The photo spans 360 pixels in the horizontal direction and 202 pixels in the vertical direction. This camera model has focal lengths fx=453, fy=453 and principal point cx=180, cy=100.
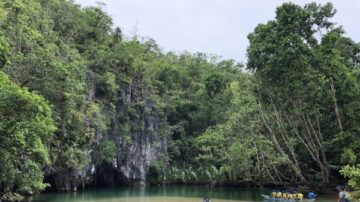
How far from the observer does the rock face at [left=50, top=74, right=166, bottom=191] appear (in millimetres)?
38188

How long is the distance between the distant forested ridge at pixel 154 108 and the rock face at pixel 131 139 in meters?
0.11

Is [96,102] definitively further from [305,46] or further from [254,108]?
[305,46]

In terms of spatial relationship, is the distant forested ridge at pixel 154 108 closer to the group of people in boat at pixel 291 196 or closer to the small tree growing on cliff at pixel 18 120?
the small tree growing on cliff at pixel 18 120

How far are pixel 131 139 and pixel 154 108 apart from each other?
14.9 ft

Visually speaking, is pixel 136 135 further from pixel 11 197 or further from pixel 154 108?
pixel 11 197

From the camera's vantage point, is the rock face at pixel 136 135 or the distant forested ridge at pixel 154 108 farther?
the rock face at pixel 136 135

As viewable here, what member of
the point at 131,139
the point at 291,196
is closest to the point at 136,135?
the point at 131,139

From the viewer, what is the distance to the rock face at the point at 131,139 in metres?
38.2

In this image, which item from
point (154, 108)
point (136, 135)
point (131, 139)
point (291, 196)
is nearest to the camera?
point (291, 196)

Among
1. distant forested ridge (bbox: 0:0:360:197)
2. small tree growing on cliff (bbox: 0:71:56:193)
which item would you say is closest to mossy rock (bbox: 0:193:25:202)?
distant forested ridge (bbox: 0:0:360:197)

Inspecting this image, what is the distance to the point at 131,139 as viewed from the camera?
131 ft

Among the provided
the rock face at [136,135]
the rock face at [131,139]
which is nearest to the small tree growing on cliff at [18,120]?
the rock face at [131,139]

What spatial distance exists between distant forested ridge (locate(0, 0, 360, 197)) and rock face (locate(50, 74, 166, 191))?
0.35 ft

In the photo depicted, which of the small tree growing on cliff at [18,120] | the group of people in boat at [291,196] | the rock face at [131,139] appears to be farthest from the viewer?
the rock face at [131,139]
